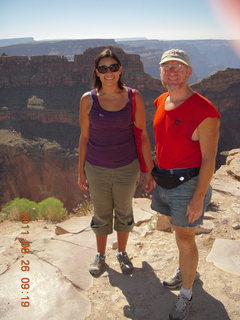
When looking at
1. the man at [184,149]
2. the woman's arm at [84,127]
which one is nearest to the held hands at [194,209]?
the man at [184,149]

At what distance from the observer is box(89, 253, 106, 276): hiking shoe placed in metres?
3.65

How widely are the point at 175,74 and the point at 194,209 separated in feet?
3.63

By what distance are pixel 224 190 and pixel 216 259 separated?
2376 millimetres

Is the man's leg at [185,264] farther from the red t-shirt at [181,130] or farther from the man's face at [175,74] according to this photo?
the man's face at [175,74]

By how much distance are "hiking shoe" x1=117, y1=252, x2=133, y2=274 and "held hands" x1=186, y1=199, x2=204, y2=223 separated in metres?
1.41

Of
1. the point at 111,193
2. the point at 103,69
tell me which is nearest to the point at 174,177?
the point at 111,193

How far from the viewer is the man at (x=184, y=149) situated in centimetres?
238

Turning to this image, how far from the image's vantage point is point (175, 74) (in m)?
2.47

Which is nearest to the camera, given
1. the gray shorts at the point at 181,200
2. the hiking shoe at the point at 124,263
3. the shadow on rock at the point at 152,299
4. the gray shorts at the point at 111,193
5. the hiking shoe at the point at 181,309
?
the gray shorts at the point at 181,200

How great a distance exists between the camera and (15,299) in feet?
10.3

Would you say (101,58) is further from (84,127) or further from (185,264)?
(185,264)

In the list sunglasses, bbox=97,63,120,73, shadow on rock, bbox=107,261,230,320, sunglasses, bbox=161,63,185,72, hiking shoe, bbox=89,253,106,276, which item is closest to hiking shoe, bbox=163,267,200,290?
shadow on rock, bbox=107,261,230,320

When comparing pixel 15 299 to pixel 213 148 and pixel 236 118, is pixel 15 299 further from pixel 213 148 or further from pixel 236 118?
pixel 236 118

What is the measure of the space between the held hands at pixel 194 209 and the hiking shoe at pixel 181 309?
0.89 metres
